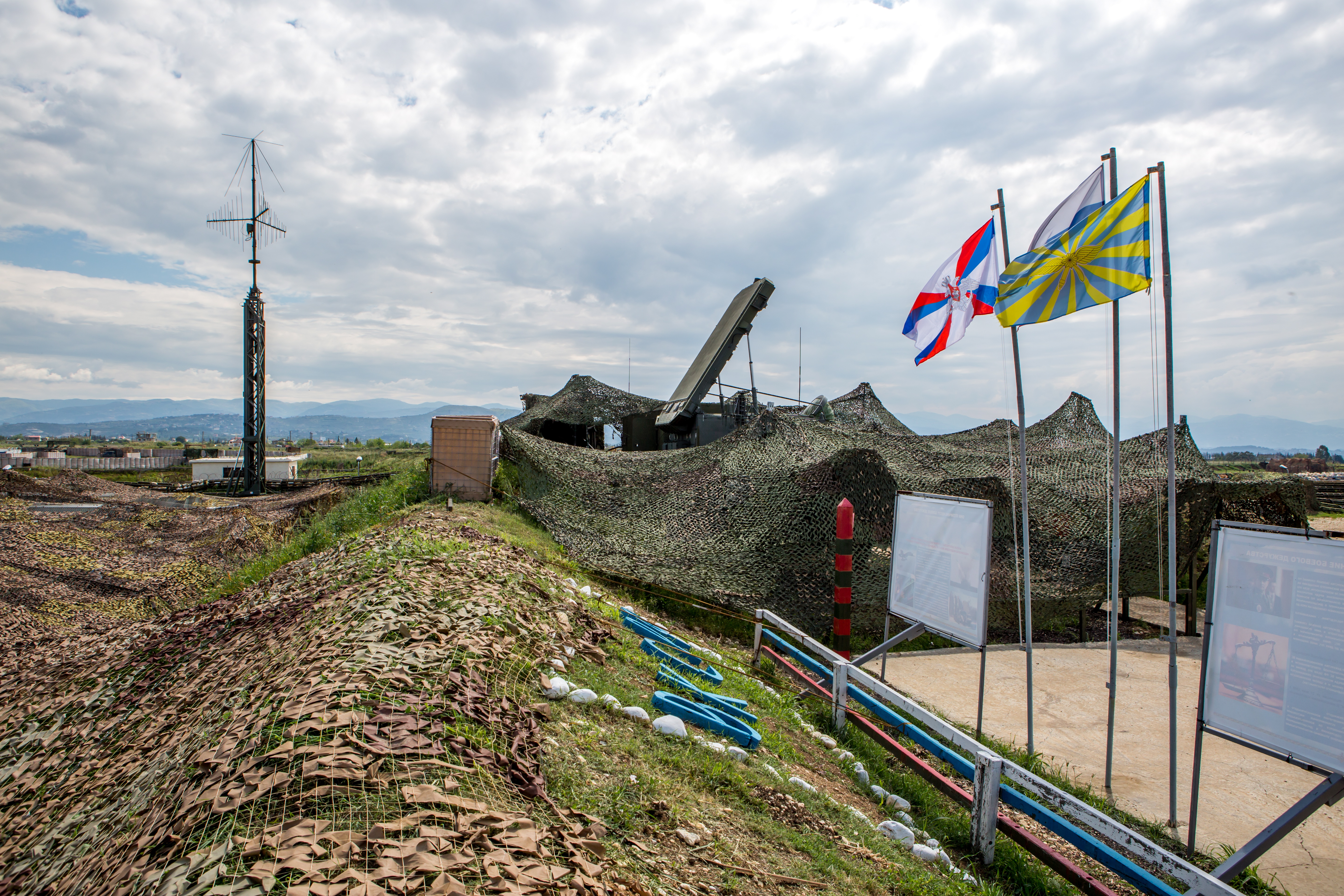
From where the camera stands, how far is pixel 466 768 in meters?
2.86

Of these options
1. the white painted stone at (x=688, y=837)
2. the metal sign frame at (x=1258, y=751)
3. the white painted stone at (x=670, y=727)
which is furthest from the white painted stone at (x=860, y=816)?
the metal sign frame at (x=1258, y=751)

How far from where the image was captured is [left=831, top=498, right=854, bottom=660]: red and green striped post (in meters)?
7.18

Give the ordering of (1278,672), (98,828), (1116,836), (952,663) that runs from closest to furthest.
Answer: (98,828), (1116,836), (1278,672), (952,663)

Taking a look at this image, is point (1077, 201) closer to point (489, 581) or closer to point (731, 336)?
point (489, 581)

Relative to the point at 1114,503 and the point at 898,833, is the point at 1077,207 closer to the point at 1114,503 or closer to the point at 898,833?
the point at 1114,503

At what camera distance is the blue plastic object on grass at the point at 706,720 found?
431cm

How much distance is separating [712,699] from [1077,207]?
17.3 ft

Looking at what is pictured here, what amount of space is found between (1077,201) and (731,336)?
1139cm

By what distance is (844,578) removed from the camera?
7.23 meters

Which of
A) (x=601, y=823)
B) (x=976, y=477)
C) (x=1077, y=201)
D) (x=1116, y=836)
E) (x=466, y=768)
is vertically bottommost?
(x=1116, y=836)

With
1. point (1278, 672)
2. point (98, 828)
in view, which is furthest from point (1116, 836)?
point (98, 828)

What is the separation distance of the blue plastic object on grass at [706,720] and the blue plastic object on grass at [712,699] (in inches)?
11.2

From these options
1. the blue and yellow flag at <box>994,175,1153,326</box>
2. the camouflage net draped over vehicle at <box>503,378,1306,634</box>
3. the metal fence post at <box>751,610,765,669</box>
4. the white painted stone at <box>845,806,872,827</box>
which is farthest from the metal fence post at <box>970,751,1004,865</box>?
the camouflage net draped over vehicle at <box>503,378,1306,634</box>

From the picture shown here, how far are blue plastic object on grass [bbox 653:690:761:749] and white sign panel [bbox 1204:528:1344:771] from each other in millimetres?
2916
